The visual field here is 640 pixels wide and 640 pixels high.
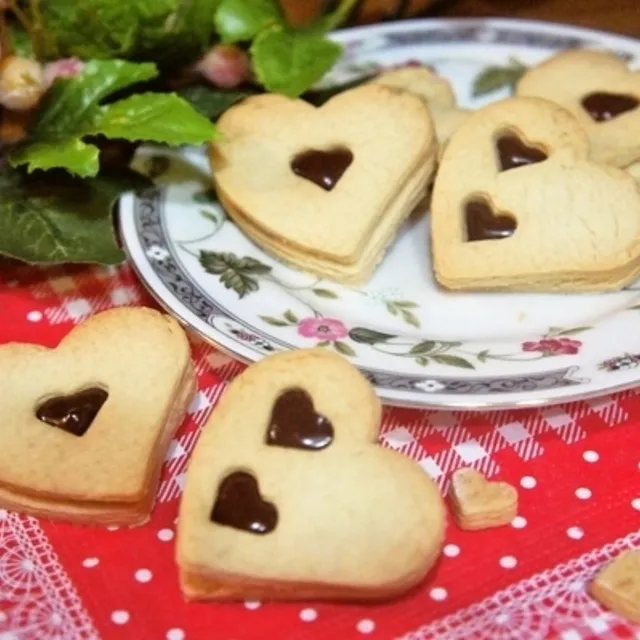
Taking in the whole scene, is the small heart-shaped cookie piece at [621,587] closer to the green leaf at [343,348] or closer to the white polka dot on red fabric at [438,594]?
the white polka dot on red fabric at [438,594]

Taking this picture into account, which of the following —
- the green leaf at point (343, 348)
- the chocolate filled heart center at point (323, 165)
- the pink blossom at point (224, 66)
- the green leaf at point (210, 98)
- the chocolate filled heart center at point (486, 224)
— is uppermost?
the pink blossom at point (224, 66)

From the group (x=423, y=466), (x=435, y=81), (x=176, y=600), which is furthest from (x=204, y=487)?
(x=435, y=81)

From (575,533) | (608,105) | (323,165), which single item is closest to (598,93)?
(608,105)

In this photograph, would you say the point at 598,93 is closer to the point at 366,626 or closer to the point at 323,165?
the point at 323,165

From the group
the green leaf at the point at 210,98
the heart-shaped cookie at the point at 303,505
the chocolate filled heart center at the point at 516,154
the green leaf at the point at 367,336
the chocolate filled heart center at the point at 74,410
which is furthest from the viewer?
the green leaf at the point at 210,98

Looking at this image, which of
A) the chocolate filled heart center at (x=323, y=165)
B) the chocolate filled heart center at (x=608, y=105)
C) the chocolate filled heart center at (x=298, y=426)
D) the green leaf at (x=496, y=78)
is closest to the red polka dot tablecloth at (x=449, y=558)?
the chocolate filled heart center at (x=298, y=426)

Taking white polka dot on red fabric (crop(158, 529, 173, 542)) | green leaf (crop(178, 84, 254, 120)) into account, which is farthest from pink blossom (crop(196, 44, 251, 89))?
white polka dot on red fabric (crop(158, 529, 173, 542))

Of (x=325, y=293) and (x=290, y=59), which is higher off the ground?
(x=290, y=59)
